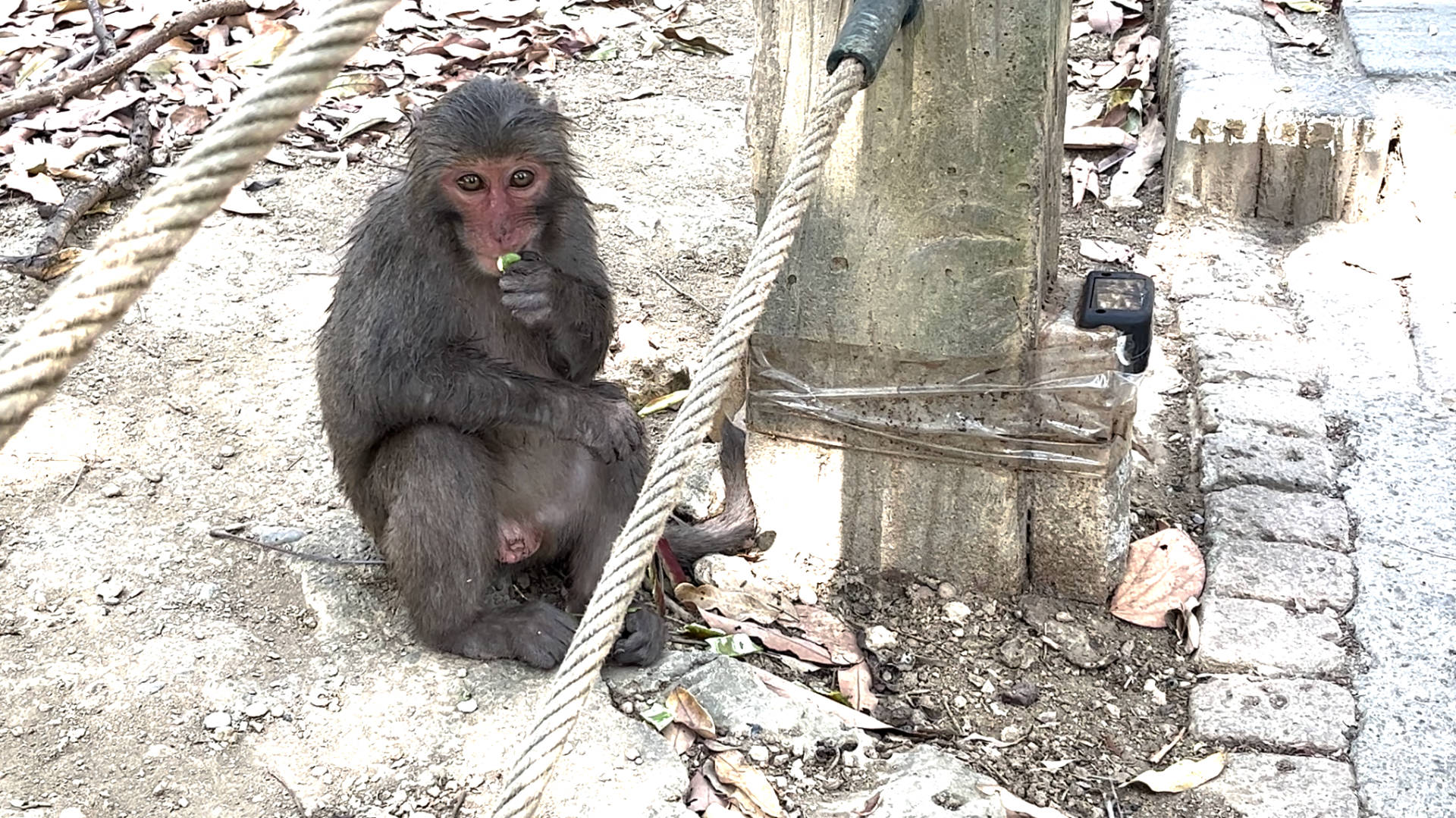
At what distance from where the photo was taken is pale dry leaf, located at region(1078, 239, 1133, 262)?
535cm

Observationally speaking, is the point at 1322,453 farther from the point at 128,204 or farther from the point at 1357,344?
the point at 128,204

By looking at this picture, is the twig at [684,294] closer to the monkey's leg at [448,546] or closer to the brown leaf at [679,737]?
the monkey's leg at [448,546]

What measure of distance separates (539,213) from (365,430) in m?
0.66

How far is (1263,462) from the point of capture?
163 inches

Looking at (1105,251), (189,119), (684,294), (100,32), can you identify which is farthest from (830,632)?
(100,32)

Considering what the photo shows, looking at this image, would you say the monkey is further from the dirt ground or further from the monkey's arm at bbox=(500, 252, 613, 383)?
the dirt ground

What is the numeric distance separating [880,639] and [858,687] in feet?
0.67

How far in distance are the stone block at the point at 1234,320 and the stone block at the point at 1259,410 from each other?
0.35 meters

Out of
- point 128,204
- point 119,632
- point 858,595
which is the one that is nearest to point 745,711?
point 858,595

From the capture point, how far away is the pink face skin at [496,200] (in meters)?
3.44

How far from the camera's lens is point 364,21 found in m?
1.58

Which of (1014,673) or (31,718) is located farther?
(1014,673)

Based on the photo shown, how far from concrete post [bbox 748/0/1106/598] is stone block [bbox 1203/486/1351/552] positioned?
369 mm

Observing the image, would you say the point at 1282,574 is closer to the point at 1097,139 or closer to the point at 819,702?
the point at 819,702
